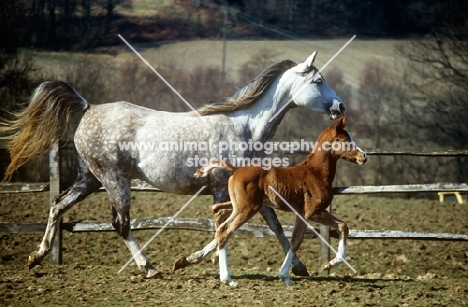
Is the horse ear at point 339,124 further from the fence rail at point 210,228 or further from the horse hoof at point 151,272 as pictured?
the horse hoof at point 151,272

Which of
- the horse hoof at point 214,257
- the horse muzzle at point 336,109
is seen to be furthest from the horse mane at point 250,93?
the horse hoof at point 214,257

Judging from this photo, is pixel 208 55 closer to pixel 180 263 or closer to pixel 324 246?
pixel 324 246

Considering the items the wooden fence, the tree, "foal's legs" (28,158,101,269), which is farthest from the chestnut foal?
the tree

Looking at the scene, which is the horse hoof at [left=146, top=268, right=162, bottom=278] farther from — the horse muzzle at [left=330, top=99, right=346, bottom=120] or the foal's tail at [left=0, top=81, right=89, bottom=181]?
the horse muzzle at [left=330, top=99, right=346, bottom=120]

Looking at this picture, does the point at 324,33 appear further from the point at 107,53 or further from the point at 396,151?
the point at 396,151

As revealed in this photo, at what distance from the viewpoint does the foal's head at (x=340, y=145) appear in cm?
702

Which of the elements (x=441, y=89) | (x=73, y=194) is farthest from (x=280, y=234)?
(x=441, y=89)

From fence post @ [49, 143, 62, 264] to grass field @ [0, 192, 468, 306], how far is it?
0.29 m

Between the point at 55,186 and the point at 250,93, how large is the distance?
275cm

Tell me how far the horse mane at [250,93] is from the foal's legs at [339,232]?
62.0 inches

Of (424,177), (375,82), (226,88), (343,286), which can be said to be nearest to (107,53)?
(226,88)

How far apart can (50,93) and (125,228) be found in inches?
71.6

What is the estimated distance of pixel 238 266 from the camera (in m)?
9.15

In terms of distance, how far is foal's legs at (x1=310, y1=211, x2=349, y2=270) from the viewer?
6723mm
